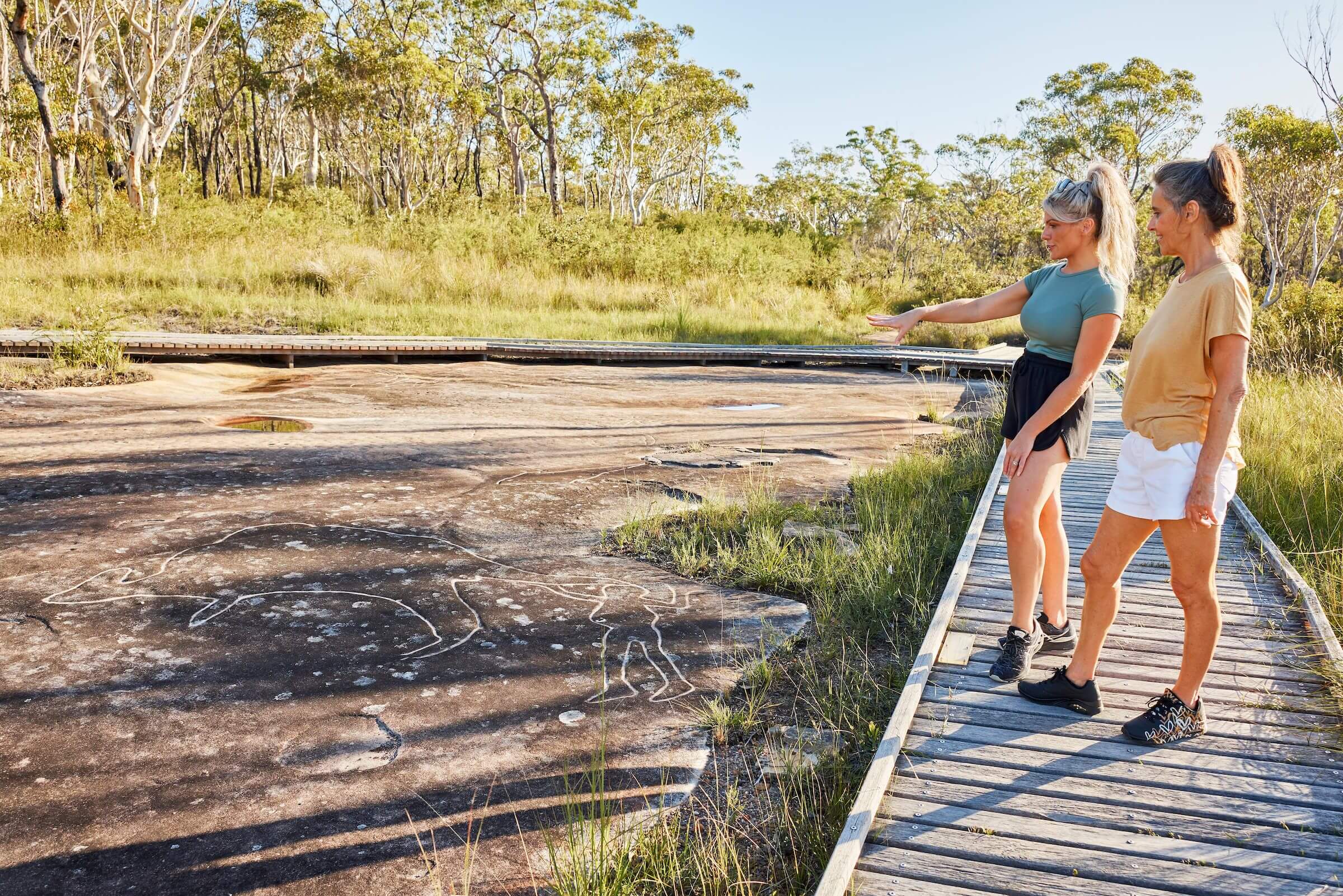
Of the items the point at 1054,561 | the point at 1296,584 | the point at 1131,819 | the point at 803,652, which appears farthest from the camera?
the point at 803,652

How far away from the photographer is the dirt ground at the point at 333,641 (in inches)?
106

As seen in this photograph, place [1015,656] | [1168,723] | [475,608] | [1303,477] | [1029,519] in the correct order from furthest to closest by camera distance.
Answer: [1303,477] → [475,608] → [1015,656] → [1029,519] → [1168,723]

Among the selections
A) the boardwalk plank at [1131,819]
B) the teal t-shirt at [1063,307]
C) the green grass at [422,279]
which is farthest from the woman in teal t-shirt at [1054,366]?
the green grass at [422,279]

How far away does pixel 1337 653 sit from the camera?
3.14 meters

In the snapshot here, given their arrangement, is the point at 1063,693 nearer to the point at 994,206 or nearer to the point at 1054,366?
the point at 1054,366

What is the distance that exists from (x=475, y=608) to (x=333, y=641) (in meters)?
0.68

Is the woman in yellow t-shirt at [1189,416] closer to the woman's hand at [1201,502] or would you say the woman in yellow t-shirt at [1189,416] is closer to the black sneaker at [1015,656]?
the woman's hand at [1201,502]

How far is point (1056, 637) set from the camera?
3430 millimetres

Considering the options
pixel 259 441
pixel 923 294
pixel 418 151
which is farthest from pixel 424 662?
pixel 418 151

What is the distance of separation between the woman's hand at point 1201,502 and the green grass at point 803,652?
1.28 m

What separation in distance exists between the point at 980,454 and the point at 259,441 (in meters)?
5.89

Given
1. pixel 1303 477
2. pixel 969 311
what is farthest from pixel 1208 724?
pixel 1303 477

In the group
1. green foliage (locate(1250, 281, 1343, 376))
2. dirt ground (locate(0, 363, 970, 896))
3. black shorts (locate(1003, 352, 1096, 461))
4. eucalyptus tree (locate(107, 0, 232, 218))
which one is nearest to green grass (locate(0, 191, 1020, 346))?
eucalyptus tree (locate(107, 0, 232, 218))

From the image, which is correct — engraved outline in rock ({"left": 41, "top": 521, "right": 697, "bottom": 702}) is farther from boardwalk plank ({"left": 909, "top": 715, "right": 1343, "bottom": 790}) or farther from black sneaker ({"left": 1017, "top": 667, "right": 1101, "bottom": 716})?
black sneaker ({"left": 1017, "top": 667, "right": 1101, "bottom": 716})
